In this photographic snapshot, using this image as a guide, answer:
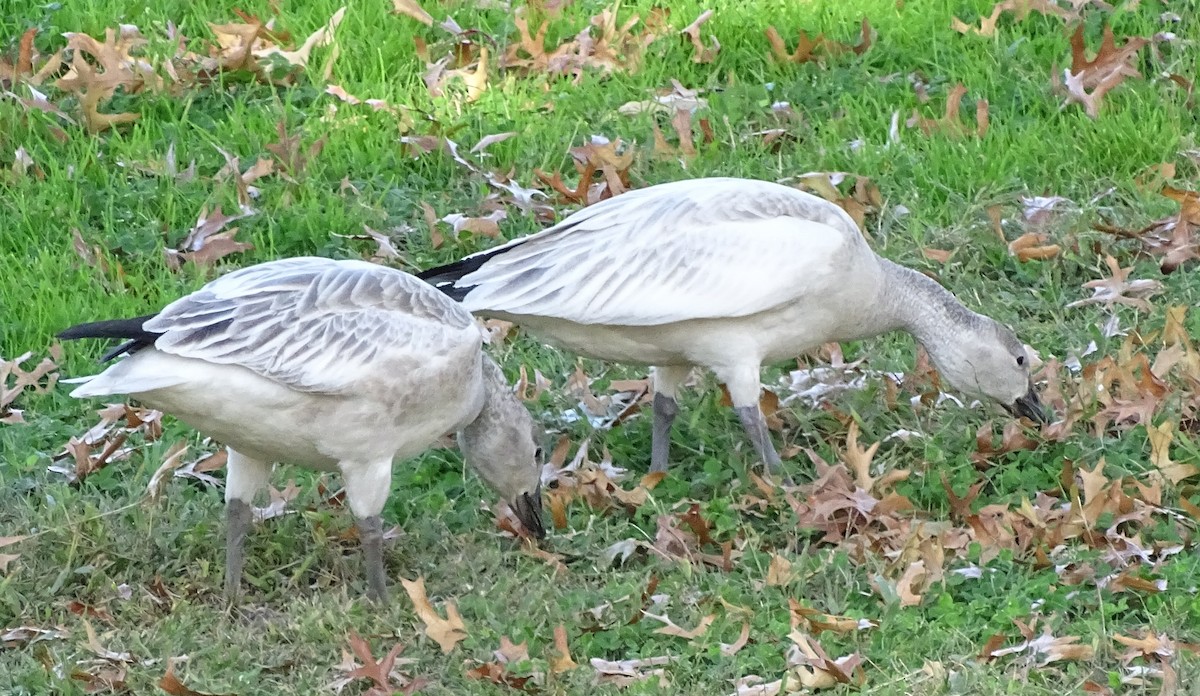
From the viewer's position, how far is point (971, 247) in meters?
7.59

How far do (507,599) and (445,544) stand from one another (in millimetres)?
551

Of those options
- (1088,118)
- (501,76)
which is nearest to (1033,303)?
(1088,118)

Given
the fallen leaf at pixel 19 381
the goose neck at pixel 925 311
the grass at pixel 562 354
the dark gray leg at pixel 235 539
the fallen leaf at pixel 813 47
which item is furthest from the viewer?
the fallen leaf at pixel 813 47

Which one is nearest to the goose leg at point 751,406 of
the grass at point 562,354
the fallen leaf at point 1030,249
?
the grass at point 562,354

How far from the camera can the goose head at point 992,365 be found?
6.30 meters

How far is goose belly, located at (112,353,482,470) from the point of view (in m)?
5.05

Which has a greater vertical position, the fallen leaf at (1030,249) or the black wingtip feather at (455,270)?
the black wingtip feather at (455,270)

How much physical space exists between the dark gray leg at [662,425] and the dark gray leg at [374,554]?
1.28 m

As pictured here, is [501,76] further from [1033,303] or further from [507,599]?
[507,599]

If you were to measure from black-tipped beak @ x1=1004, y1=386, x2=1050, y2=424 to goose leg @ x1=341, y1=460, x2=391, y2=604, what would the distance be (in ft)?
7.81

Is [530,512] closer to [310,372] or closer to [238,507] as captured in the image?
[238,507]

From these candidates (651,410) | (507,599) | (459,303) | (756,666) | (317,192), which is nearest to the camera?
(756,666)

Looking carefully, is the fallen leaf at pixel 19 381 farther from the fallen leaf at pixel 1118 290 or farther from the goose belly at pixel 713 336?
the fallen leaf at pixel 1118 290

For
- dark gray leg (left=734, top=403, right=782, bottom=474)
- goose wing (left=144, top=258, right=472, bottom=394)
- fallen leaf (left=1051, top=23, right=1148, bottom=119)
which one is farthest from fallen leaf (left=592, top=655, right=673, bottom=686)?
fallen leaf (left=1051, top=23, right=1148, bottom=119)
